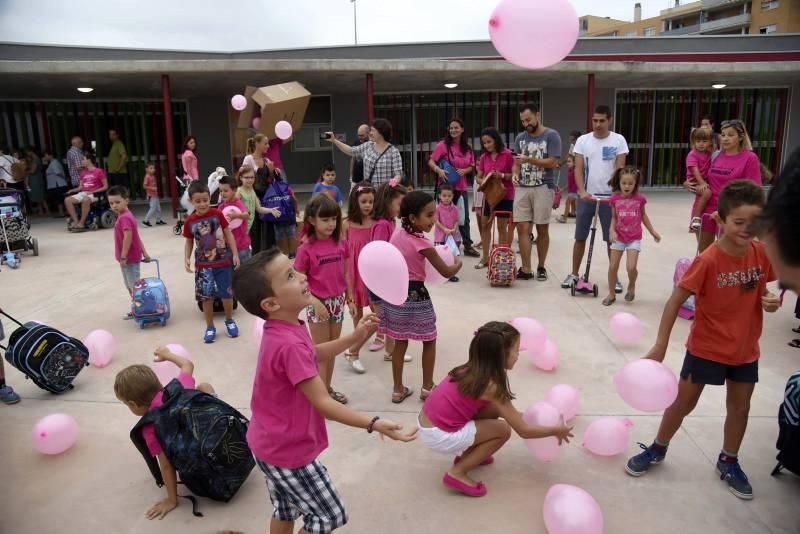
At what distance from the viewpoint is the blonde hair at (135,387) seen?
285cm

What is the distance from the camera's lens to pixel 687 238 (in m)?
9.03

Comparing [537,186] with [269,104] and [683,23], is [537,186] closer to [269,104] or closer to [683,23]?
[269,104]

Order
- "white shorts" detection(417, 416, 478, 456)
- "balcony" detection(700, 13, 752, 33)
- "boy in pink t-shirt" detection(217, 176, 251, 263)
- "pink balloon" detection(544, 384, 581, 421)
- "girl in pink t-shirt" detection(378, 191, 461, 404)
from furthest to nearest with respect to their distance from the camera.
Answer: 1. "balcony" detection(700, 13, 752, 33)
2. "boy in pink t-shirt" detection(217, 176, 251, 263)
3. "girl in pink t-shirt" detection(378, 191, 461, 404)
4. "pink balloon" detection(544, 384, 581, 421)
5. "white shorts" detection(417, 416, 478, 456)

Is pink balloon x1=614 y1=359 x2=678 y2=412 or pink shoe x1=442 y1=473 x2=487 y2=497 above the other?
pink balloon x1=614 y1=359 x2=678 y2=412

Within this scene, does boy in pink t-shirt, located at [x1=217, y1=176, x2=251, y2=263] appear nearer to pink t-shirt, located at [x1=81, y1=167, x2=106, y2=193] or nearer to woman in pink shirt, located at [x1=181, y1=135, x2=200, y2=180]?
woman in pink shirt, located at [x1=181, y1=135, x2=200, y2=180]

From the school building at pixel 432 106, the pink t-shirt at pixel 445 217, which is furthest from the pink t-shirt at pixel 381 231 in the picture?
the school building at pixel 432 106

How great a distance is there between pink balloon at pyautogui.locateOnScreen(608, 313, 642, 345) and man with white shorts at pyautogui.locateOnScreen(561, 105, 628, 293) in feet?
4.56

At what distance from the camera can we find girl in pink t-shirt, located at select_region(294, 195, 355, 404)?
3.86 metres

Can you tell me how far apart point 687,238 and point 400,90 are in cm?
808

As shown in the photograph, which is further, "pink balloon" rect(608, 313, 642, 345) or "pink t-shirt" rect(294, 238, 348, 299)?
"pink balloon" rect(608, 313, 642, 345)

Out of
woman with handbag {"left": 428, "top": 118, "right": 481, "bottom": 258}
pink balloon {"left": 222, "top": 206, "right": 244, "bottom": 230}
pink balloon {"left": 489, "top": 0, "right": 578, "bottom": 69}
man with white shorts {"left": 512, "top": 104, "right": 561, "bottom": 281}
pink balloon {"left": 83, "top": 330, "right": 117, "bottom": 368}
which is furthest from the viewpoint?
woman with handbag {"left": 428, "top": 118, "right": 481, "bottom": 258}

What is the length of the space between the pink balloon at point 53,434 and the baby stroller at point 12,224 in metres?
5.85

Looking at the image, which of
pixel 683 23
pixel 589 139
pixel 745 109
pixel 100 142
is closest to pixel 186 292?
pixel 589 139

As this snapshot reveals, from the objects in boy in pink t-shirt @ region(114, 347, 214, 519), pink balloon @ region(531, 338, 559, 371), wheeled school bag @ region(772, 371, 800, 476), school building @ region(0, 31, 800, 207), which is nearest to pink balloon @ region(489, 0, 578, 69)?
pink balloon @ region(531, 338, 559, 371)
